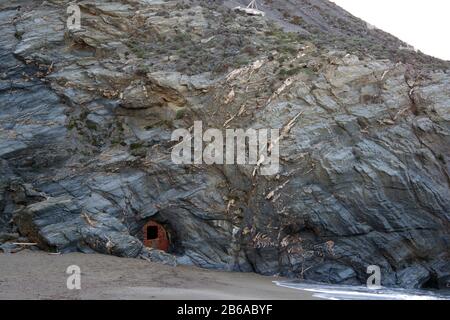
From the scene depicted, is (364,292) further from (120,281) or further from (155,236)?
(155,236)

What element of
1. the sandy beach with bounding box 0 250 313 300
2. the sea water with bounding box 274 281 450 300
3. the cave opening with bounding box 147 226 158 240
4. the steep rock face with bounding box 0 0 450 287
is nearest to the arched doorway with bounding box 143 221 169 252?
the cave opening with bounding box 147 226 158 240

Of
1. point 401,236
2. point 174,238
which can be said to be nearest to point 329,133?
point 401,236

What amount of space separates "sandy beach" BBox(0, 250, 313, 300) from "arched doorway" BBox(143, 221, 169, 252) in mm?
2644

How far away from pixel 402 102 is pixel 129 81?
14.0 meters

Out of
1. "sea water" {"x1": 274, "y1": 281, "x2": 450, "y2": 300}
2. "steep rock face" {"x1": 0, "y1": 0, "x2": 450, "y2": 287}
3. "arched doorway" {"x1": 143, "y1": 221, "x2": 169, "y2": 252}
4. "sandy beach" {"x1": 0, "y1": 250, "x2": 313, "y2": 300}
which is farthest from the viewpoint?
"arched doorway" {"x1": 143, "y1": 221, "x2": 169, "y2": 252}

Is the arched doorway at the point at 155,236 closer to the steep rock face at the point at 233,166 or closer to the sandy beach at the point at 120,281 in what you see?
the steep rock face at the point at 233,166

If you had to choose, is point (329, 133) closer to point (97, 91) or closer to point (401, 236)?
point (401, 236)

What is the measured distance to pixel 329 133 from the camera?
77.8 feet

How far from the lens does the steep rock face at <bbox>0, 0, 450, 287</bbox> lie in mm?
22000

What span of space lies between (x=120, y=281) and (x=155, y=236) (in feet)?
22.4

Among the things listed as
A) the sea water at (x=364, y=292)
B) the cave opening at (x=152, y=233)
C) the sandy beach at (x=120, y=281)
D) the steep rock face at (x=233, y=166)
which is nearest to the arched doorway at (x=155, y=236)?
the cave opening at (x=152, y=233)

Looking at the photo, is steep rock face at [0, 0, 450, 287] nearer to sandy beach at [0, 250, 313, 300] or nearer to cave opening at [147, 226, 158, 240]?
cave opening at [147, 226, 158, 240]

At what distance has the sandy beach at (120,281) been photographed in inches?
569

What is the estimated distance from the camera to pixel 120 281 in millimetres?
16828
